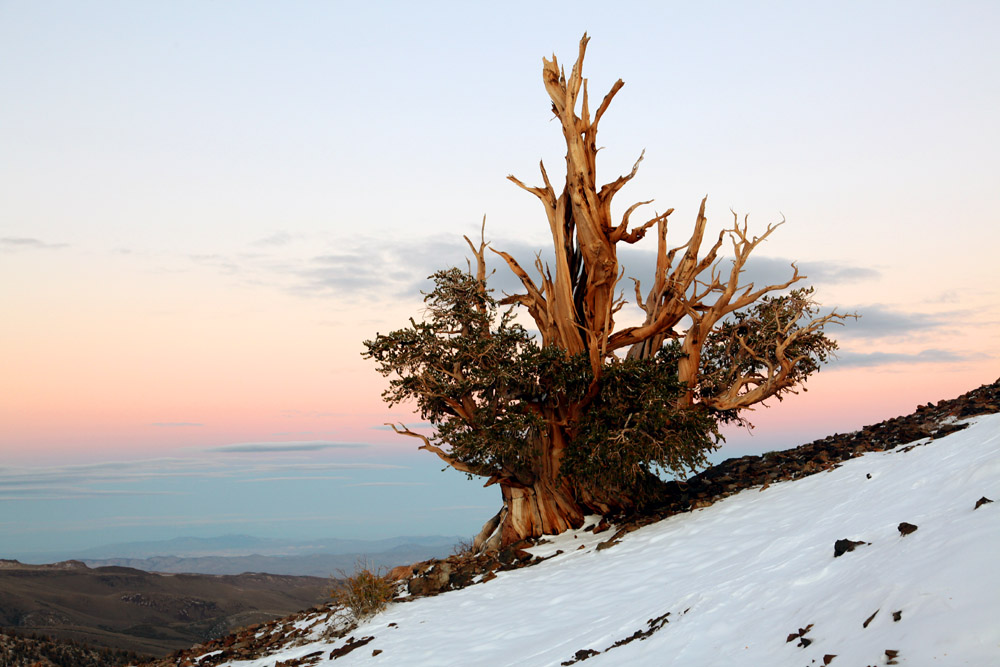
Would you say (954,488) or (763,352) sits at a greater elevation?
(763,352)

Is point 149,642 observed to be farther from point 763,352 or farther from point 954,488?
point 954,488

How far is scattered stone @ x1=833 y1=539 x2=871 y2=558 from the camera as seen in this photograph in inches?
324

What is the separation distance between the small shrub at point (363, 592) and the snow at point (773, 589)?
38cm

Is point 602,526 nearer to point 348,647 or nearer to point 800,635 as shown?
point 348,647

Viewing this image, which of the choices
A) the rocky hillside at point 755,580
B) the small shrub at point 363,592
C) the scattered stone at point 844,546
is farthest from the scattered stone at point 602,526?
the scattered stone at point 844,546

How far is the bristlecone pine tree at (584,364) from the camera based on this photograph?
1695cm

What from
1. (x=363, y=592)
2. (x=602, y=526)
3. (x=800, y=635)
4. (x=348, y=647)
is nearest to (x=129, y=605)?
(x=363, y=592)

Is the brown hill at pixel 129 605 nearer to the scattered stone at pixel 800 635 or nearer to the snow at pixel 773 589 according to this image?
the snow at pixel 773 589

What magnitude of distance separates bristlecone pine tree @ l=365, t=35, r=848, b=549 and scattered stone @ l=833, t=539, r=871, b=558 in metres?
7.72

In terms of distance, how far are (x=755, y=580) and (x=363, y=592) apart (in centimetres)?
846

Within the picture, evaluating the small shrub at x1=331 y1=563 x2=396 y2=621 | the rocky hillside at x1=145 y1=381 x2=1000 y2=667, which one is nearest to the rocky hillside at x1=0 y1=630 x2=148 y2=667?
the rocky hillside at x1=145 y1=381 x2=1000 y2=667

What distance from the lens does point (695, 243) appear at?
65.0 feet

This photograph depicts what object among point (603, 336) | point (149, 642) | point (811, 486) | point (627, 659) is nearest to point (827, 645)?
point (627, 659)

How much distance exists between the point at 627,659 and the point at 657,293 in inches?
522
